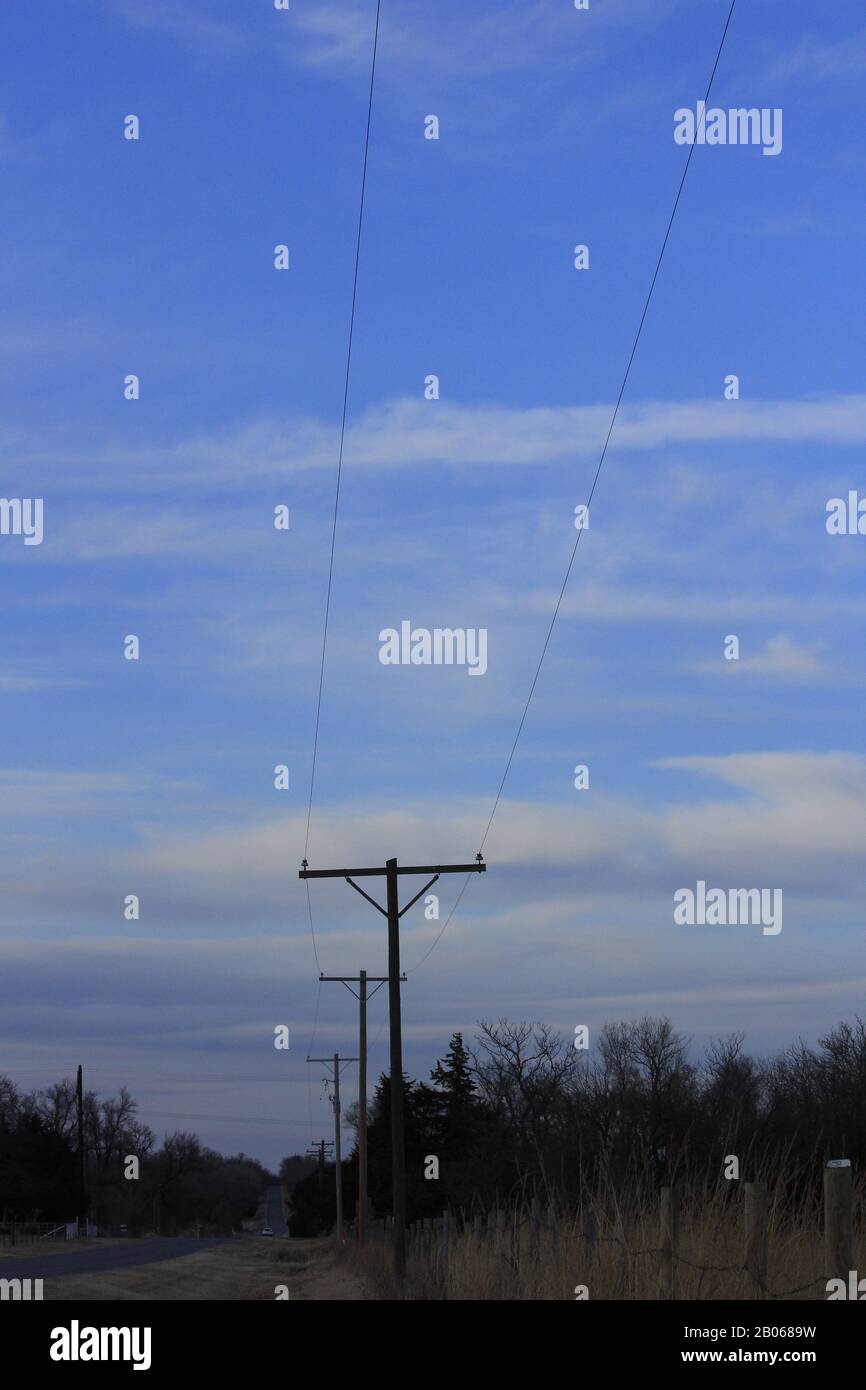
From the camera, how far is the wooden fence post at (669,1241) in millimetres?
13570

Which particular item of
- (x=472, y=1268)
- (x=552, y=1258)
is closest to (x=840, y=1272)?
(x=552, y=1258)

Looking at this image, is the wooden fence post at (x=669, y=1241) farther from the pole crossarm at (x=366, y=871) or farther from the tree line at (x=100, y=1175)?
the tree line at (x=100, y=1175)

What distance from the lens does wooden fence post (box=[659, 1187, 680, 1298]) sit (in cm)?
1357

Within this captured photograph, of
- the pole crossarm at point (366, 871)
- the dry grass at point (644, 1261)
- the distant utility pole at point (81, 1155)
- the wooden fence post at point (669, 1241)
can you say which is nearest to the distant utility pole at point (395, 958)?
the pole crossarm at point (366, 871)

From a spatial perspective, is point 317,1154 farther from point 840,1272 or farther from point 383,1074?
point 840,1272

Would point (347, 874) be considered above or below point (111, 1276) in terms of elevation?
above

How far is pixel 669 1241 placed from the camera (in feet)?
46.5

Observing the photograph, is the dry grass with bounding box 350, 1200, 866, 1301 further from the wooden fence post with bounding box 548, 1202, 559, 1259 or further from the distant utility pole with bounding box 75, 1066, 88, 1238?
the distant utility pole with bounding box 75, 1066, 88, 1238

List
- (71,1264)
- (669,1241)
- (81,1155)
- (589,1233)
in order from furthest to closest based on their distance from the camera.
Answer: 1. (81,1155)
2. (71,1264)
3. (589,1233)
4. (669,1241)

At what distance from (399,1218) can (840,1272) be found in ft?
72.8

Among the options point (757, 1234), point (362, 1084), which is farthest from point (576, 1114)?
point (757, 1234)

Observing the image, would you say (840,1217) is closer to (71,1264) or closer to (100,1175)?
(71,1264)
